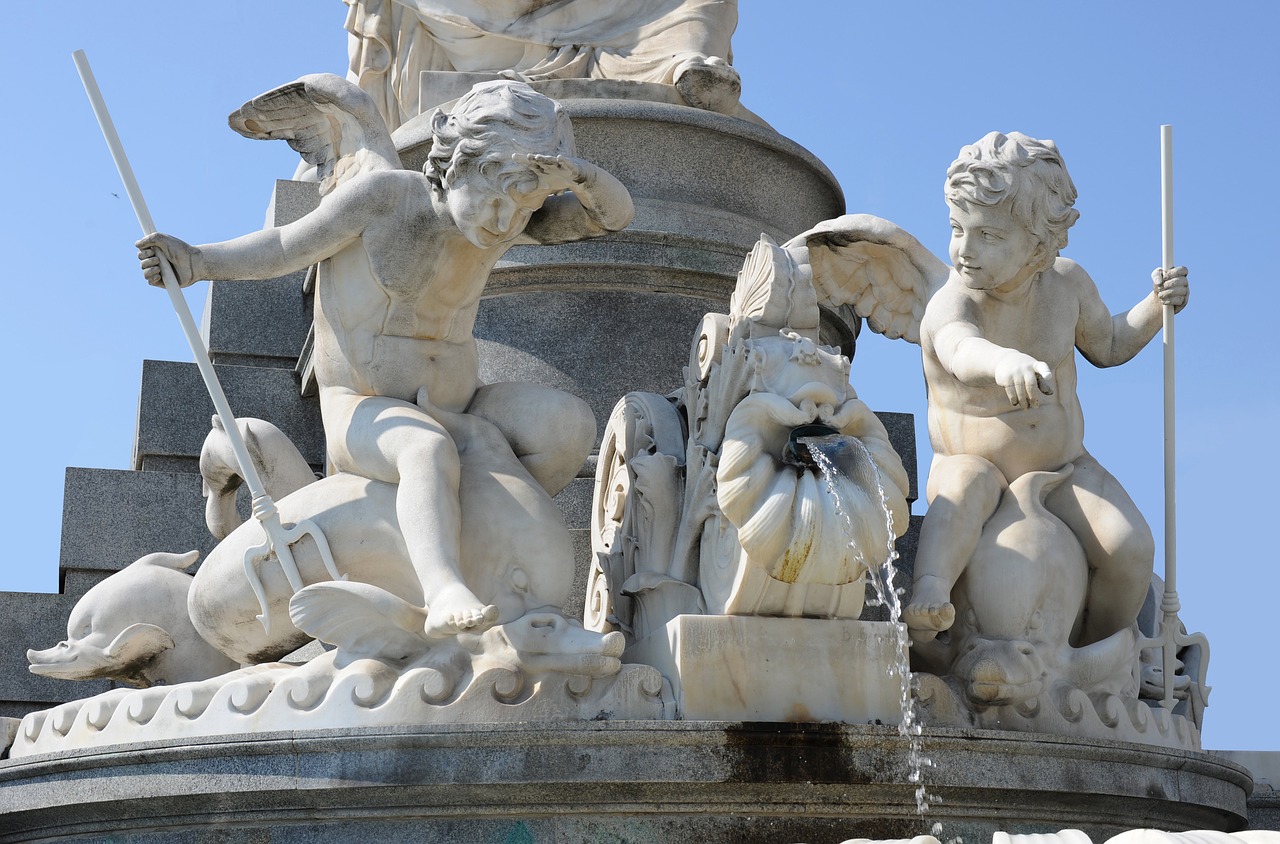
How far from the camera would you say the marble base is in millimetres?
6387

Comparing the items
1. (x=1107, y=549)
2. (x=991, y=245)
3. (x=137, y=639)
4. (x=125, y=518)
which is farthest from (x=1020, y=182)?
(x=125, y=518)

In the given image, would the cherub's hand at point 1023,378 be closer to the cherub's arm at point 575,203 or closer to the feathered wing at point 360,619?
the cherub's arm at point 575,203

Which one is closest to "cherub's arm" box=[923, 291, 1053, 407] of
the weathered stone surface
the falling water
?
the falling water

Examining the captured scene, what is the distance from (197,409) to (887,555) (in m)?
4.26

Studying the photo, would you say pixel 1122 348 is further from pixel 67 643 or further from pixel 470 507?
pixel 67 643

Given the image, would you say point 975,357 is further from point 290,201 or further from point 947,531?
point 290,201

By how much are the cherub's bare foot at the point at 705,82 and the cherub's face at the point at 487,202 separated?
366 centimetres

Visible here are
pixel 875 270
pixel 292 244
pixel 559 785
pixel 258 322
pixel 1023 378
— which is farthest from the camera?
pixel 258 322

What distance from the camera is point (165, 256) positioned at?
6.96 metres

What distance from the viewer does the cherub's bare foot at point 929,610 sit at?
6949mm

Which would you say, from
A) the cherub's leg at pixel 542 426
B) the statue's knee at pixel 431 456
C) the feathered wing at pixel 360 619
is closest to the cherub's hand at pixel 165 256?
the statue's knee at pixel 431 456

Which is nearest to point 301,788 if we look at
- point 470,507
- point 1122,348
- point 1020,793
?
point 470,507

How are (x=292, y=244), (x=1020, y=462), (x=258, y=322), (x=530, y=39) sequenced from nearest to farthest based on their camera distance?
(x=292, y=244), (x=1020, y=462), (x=258, y=322), (x=530, y=39)

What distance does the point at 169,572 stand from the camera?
25.7ft
